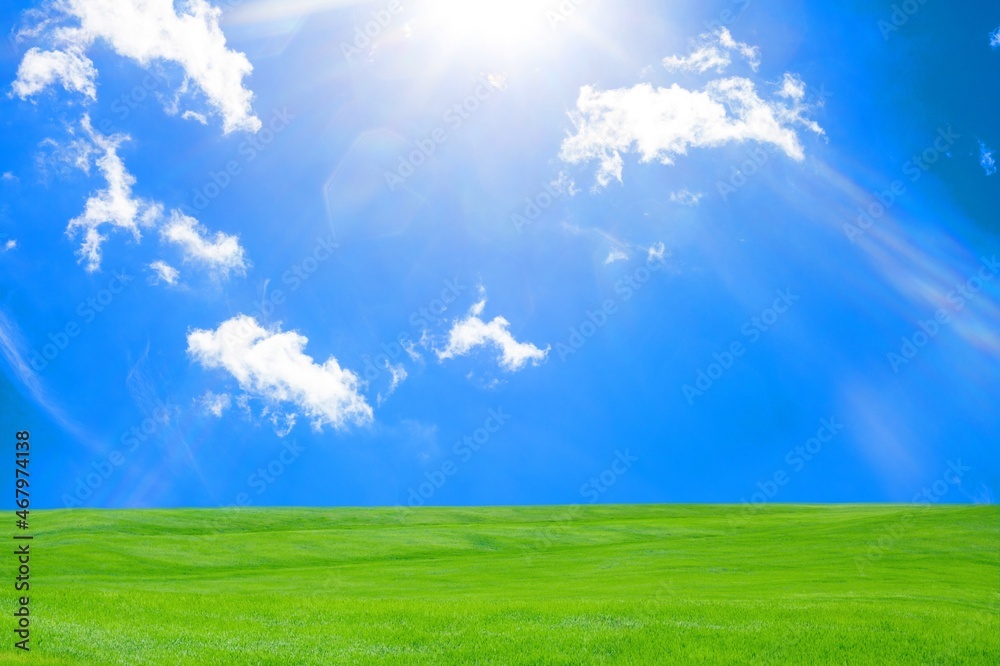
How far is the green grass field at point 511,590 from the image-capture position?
20.3 meters

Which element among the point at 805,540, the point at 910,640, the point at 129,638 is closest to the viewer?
the point at 129,638

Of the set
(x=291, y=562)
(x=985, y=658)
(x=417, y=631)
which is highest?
(x=291, y=562)

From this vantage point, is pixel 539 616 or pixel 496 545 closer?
pixel 539 616

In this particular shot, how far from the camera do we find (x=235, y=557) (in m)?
51.7

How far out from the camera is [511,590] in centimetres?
3603

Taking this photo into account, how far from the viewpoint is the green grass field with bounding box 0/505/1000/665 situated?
2030 cm

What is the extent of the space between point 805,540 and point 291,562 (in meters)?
36.9

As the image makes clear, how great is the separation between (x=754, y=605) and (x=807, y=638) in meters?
4.44

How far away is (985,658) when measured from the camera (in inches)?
829

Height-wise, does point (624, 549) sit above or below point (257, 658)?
above

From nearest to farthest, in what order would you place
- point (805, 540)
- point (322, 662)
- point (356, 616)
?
point (322, 662), point (356, 616), point (805, 540)

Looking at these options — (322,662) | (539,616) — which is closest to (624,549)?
(539,616)

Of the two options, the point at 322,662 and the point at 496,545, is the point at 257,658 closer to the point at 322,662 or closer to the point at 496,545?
the point at 322,662

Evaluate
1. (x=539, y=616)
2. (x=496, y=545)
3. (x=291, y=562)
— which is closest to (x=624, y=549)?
(x=496, y=545)
